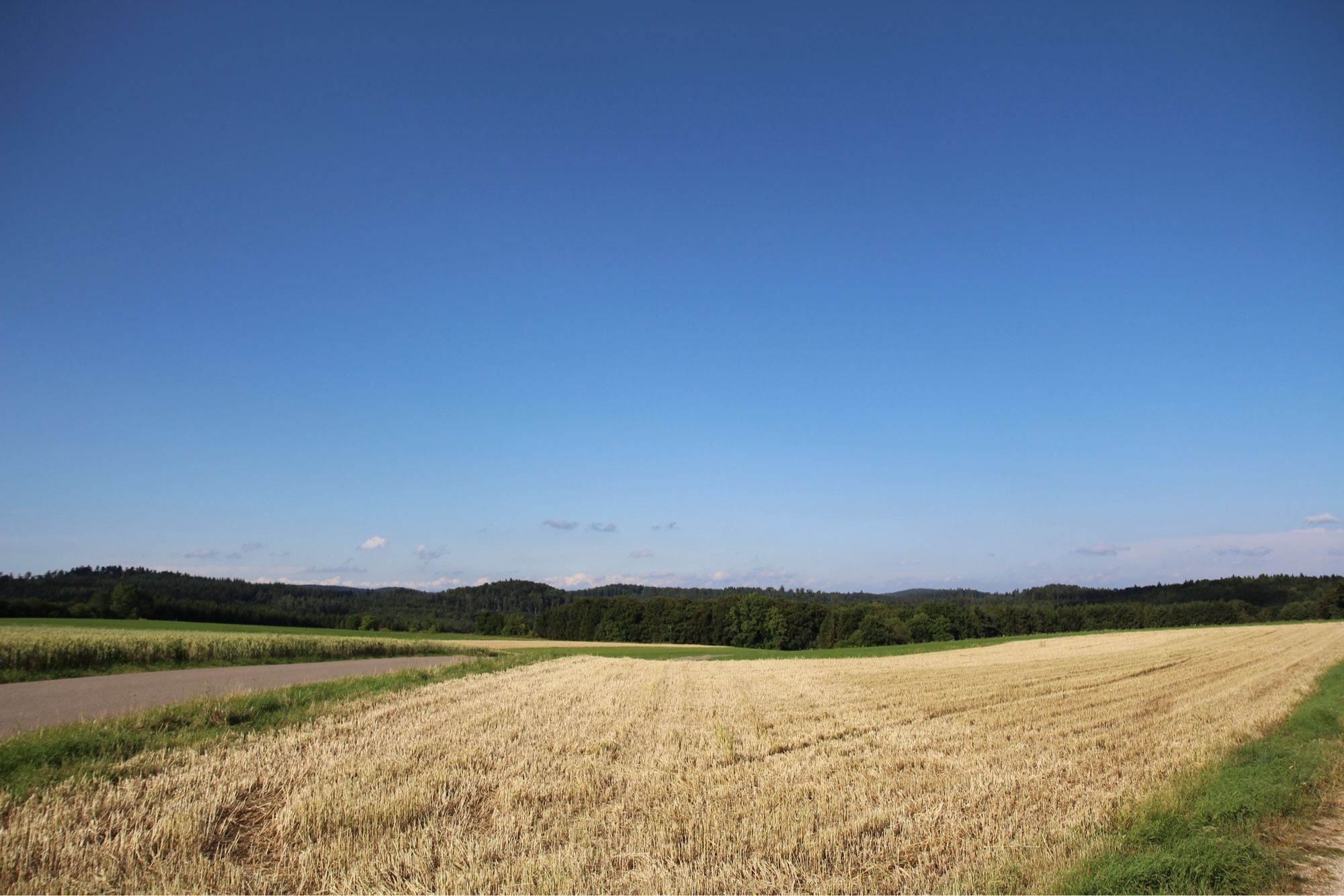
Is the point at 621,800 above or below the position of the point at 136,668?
above

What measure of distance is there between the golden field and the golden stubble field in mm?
21601

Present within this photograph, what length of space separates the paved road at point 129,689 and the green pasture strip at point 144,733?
1.76m

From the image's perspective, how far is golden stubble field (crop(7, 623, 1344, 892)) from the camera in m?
6.18

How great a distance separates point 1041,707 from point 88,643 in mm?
37272

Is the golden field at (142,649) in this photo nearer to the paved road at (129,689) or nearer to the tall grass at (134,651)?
the tall grass at (134,651)

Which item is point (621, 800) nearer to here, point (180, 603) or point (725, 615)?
point (725, 615)

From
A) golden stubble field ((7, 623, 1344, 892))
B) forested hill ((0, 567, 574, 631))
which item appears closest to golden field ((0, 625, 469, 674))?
golden stubble field ((7, 623, 1344, 892))

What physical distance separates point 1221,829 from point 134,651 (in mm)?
39938

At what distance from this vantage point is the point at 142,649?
32844 millimetres

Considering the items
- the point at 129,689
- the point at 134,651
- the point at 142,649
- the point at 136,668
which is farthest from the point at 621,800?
the point at 142,649

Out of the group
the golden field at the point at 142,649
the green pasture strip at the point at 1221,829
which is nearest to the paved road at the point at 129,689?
the golden field at the point at 142,649

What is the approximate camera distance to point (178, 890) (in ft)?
19.0

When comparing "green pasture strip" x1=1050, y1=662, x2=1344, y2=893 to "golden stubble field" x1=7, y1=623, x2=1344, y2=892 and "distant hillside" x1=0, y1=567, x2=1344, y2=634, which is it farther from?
"distant hillside" x1=0, y1=567, x2=1344, y2=634

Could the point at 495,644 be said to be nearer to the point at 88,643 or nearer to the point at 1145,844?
the point at 88,643
